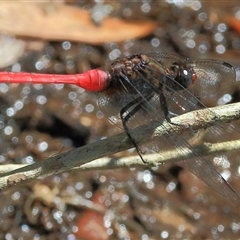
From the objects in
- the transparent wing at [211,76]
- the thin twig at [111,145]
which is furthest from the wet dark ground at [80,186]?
the thin twig at [111,145]

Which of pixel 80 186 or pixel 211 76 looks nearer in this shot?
pixel 211 76

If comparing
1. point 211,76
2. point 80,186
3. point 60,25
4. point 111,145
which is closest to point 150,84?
point 211,76

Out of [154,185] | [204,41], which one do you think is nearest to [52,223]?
[154,185]

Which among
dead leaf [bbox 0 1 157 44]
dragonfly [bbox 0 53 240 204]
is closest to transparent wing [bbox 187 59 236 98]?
dragonfly [bbox 0 53 240 204]

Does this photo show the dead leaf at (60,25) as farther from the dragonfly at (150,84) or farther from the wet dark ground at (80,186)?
the dragonfly at (150,84)

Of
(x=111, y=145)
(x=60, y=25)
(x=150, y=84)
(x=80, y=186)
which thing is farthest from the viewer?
(x=60, y=25)

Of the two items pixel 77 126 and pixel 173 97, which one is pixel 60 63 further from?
pixel 173 97

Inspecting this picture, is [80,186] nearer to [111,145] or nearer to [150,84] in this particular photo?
[150,84]
